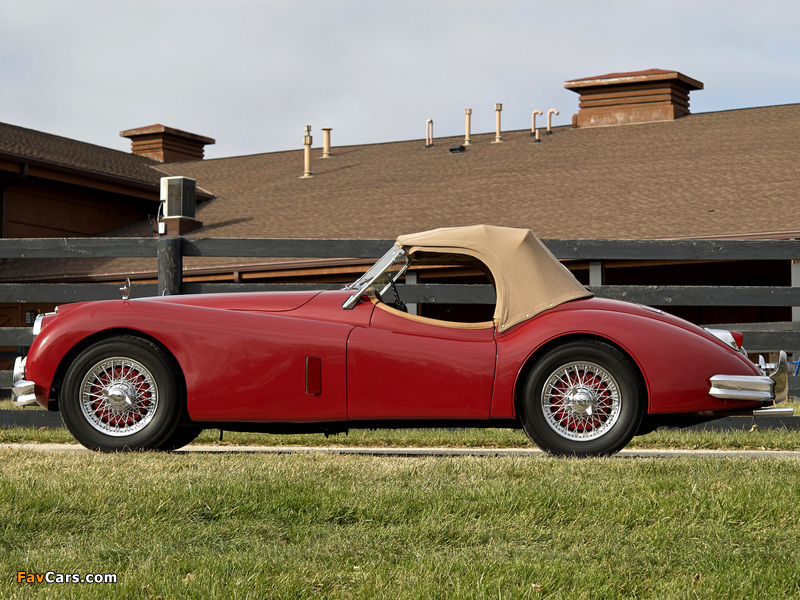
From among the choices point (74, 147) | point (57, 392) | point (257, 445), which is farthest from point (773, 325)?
point (74, 147)

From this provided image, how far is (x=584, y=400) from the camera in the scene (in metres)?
5.94

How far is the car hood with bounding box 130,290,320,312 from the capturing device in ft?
20.6

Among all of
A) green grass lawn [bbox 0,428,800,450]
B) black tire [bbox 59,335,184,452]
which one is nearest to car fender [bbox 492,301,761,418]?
green grass lawn [bbox 0,428,800,450]

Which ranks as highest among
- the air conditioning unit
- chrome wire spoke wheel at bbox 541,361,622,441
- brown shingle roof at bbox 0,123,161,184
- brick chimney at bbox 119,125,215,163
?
brick chimney at bbox 119,125,215,163

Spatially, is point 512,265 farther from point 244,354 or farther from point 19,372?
point 19,372

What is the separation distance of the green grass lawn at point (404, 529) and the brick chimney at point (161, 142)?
2279 cm

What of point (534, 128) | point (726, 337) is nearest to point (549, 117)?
point (534, 128)

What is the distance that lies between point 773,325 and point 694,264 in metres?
4.53

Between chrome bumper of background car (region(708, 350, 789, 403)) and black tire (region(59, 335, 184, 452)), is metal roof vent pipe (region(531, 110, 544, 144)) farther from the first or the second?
black tire (region(59, 335, 184, 452))

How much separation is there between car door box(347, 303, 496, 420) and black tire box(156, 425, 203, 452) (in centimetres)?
115

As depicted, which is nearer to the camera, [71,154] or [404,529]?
[404,529]

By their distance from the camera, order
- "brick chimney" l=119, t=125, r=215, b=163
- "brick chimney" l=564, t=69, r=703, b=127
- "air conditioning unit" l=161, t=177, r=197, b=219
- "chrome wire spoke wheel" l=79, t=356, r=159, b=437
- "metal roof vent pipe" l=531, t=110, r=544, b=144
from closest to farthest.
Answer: "chrome wire spoke wheel" l=79, t=356, r=159, b=437 < "air conditioning unit" l=161, t=177, r=197, b=219 < "brick chimney" l=564, t=69, r=703, b=127 < "metal roof vent pipe" l=531, t=110, r=544, b=144 < "brick chimney" l=119, t=125, r=215, b=163

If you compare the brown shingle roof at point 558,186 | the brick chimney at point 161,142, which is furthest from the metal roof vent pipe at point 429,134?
the brick chimney at point 161,142

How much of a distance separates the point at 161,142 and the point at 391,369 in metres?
22.9
